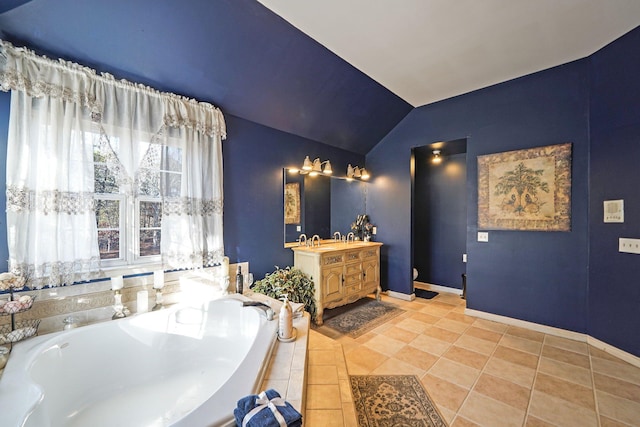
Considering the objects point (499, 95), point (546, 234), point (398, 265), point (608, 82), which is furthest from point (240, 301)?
point (608, 82)

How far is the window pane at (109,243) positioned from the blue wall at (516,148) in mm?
3471

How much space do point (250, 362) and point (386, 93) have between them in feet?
11.1

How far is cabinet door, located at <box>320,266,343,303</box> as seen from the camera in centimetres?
308

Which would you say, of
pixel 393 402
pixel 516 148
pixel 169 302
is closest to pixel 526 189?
pixel 516 148

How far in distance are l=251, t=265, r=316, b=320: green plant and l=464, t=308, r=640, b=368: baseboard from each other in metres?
2.08

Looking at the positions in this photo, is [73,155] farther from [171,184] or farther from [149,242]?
[149,242]

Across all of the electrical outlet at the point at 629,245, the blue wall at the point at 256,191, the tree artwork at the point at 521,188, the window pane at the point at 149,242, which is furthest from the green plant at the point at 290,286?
the electrical outlet at the point at 629,245

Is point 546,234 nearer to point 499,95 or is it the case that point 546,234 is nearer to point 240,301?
point 499,95

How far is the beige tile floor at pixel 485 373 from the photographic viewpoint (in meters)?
1.62

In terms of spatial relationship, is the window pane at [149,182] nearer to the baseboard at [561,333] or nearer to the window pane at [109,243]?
the window pane at [109,243]

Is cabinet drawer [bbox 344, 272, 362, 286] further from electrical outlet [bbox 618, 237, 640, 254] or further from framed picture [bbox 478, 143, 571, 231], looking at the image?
electrical outlet [bbox 618, 237, 640, 254]

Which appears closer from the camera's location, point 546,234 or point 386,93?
point 546,234

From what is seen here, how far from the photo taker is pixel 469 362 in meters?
2.28

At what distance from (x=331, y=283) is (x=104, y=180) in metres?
2.44
